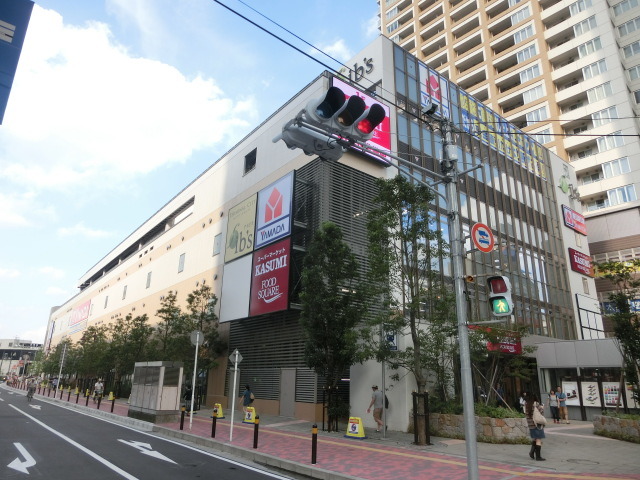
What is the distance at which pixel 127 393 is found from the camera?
1593 inches

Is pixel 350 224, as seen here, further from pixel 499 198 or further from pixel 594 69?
pixel 594 69

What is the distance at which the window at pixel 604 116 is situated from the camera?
50.0 m

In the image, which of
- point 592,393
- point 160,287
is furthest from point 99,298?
point 592,393

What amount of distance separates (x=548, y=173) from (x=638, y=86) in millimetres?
21785

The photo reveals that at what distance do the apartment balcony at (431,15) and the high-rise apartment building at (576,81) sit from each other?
11.9 feet

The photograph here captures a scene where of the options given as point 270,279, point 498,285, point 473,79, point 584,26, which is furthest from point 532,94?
point 498,285

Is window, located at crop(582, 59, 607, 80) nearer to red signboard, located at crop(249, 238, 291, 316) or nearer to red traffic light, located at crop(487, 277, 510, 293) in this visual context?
red signboard, located at crop(249, 238, 291, 316)

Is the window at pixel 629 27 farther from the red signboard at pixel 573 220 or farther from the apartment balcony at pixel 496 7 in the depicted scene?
the red signboard at pixel 573 220

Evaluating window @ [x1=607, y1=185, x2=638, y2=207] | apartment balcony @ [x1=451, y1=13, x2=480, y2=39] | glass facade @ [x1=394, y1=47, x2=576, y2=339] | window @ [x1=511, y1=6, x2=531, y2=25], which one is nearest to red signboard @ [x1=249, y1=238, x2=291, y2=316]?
glass facade @ [x1=394, y1=47, x2=576, y2=339]

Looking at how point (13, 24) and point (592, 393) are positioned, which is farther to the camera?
point (592, 393)

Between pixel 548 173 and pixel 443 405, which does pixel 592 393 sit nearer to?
pixel 443 405

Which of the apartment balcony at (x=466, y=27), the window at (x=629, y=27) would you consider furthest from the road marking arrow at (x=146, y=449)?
the apartment balcony at (x=466, y=27)

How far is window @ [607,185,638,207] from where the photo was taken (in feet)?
157

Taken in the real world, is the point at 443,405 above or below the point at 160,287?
below
